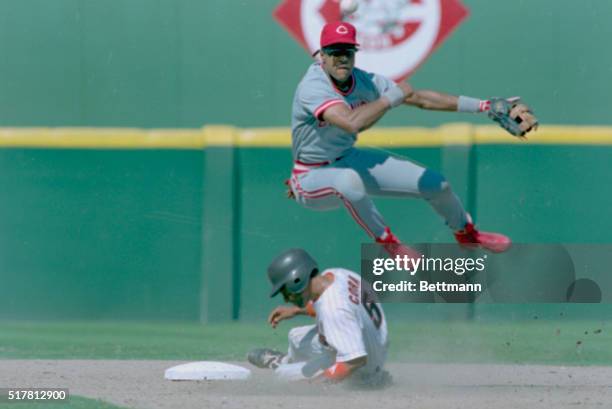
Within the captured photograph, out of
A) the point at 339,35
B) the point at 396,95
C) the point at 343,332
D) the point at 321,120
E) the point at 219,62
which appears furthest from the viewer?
the point at 219,62

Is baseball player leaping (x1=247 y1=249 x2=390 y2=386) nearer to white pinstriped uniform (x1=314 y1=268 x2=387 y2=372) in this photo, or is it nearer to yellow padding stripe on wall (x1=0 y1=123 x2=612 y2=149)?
white pinstriped uniform (x1=314 y1=268 x2=387 y2=372)

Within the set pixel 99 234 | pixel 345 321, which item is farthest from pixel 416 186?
pixel 99 234

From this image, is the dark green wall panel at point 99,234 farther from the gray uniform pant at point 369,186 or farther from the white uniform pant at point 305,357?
the gray uniform pant at point 369,186

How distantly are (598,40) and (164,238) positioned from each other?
13.6 ft

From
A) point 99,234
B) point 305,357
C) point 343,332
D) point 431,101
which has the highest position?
point 431,101

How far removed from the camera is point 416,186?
7570 mm

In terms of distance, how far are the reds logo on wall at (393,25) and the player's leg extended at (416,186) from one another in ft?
10.3

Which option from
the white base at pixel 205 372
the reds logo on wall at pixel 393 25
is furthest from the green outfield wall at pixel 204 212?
the white base at pixel 205 372

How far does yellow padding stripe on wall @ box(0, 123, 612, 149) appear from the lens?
10.5 metres

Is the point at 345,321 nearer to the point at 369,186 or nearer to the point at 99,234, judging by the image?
the point at 369,186

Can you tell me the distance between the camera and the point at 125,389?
25.0 feet

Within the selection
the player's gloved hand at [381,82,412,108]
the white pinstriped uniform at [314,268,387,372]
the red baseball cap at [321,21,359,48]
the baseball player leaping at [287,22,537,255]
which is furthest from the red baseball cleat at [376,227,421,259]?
the red baseball cap at [321,21,359,48]

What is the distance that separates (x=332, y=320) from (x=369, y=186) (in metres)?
1.01

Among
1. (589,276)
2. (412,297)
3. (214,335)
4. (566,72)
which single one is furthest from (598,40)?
(214,335)
